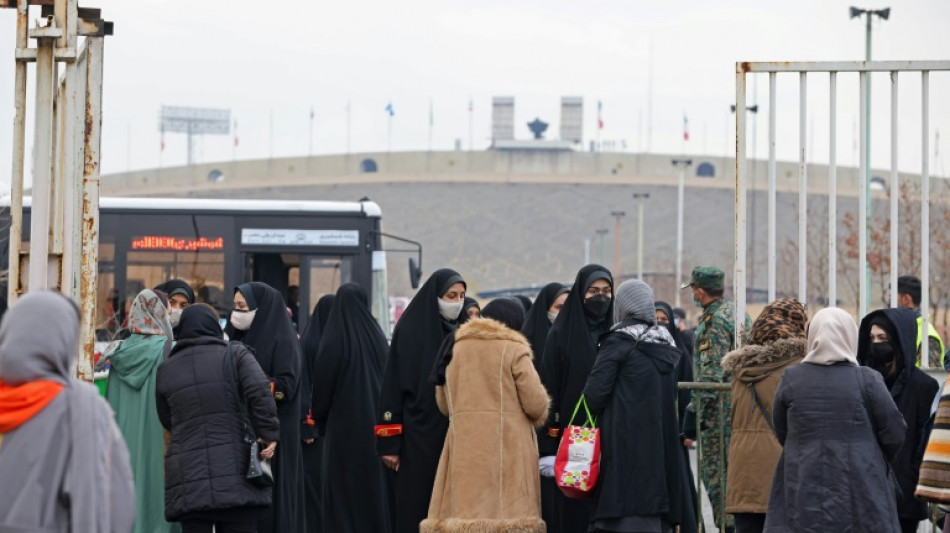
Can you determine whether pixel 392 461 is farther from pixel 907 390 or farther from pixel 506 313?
pixel 907 390

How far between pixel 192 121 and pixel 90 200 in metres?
96.9

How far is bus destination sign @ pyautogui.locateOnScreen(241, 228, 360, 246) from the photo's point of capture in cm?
1967

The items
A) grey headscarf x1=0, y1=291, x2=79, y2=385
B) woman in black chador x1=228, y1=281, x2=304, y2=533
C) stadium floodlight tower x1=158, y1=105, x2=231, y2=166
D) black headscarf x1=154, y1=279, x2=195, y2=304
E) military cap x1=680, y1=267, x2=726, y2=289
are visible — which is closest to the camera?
grey headscarf x1=0, y1=291, x2=79, y2=385

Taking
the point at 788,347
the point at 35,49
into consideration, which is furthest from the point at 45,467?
the point at 788,347

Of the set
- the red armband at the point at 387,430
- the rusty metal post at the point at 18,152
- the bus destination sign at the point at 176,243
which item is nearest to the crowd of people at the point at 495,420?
the red armband at the point at 387,430

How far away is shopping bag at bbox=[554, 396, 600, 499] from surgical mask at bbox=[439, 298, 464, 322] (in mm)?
1142

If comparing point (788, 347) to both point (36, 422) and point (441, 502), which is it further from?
point (36, 422)

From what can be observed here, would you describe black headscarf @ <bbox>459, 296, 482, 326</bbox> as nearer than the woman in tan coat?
No

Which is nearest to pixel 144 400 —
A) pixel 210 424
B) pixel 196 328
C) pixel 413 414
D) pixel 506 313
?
pixel 196 328

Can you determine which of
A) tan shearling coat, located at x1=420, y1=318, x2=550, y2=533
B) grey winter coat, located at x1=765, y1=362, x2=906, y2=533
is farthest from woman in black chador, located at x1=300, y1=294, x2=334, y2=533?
grey winter coat, located at x1=765, y1=362, x2=906, y2=533

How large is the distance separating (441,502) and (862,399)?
6.75 ft

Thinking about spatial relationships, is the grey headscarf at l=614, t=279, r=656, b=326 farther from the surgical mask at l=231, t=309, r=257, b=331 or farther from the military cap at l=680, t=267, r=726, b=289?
the surgical mask at l=231, t=309, r=257, b=331

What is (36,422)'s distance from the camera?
14.6ft

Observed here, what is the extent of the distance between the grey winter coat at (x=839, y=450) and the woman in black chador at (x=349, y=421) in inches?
125
